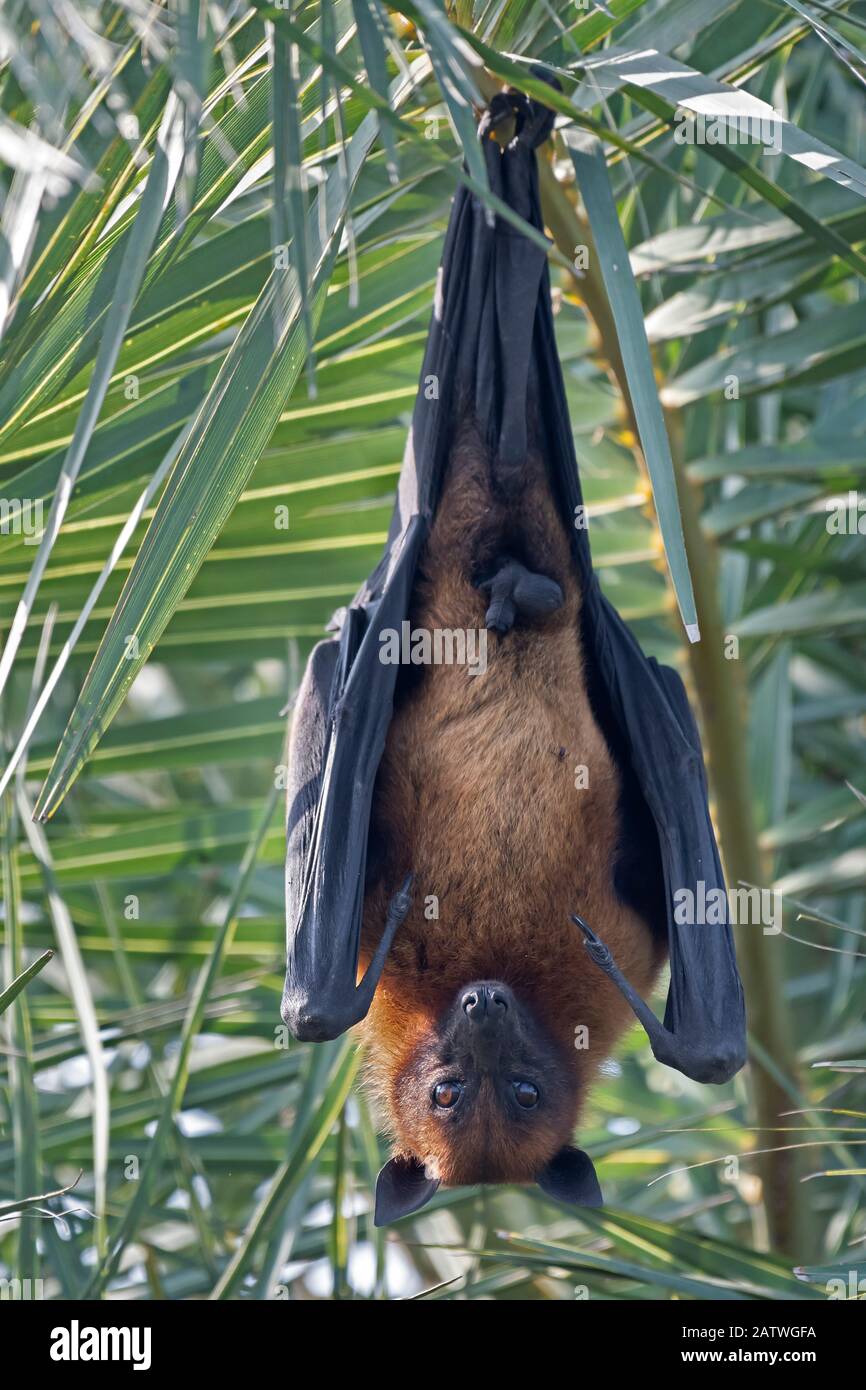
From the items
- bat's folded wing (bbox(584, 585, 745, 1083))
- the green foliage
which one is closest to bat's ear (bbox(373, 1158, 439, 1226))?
the green foliage

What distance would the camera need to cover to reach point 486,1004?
8.51 ft

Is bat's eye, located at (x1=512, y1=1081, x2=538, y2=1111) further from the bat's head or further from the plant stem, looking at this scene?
the plant stem

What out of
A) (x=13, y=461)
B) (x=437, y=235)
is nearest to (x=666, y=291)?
(x=437, y=235)

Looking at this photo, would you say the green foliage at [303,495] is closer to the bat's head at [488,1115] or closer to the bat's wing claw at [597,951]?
the bat's head at [488,1115]

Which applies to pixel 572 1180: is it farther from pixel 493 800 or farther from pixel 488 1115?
pixel 493 800

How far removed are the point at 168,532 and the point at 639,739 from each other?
108 centimetres

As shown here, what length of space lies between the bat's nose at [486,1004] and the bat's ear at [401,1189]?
0.33 metres

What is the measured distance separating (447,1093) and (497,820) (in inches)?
20.3

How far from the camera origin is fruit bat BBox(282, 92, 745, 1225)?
2.49 metres

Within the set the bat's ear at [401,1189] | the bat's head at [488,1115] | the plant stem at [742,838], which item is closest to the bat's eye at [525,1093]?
the bat's head at [488,1115]

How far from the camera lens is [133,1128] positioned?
345 centimetres

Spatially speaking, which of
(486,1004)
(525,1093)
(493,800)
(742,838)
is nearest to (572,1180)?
(525,1093)

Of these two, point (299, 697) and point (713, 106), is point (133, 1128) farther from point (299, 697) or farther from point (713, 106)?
point (713, 106)

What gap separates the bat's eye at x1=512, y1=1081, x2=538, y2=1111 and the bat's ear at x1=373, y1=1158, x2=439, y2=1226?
0.68 feet
